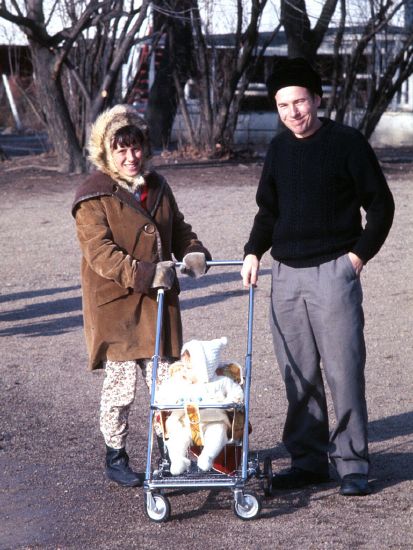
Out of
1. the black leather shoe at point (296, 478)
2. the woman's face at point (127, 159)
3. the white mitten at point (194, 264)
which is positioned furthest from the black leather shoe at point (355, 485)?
the woman's face at point (127, 159)

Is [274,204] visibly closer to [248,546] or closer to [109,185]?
[109,185]

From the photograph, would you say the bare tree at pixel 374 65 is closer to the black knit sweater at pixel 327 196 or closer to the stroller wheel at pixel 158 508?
the black knit sweater at pixel 327 196

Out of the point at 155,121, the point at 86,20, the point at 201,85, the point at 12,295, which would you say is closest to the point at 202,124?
the point at 201,85

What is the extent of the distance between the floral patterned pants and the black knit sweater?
0.87 m

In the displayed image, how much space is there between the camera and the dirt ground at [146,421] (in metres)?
4.86

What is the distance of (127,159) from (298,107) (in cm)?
85

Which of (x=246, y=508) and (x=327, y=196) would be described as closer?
(x=246, y=508)

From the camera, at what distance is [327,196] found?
17.0 feet

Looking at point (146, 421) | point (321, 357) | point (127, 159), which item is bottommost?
point (146, 421)

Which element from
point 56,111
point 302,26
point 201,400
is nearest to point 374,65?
point 302,26

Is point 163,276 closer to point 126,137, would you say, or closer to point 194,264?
point 194,264

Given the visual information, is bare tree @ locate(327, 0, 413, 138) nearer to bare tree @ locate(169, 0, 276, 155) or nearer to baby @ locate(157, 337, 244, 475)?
bare tree @ locate(169, 0, 276, 155)

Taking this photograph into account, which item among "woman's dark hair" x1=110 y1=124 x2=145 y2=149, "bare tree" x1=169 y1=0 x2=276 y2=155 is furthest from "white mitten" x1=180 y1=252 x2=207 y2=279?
"bare tree" x1=169 y1=0 x2=276 y2=155

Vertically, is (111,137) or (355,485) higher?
(111,137)
